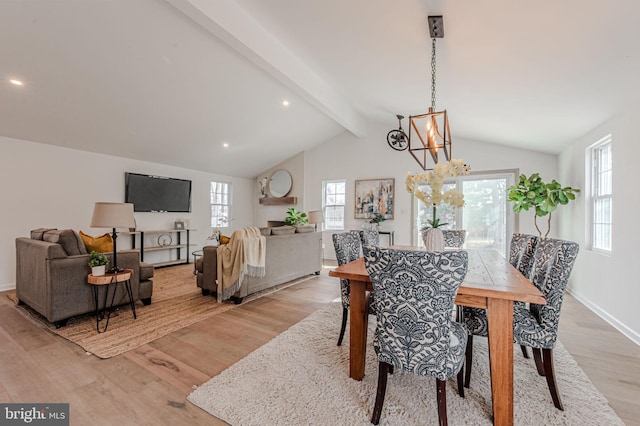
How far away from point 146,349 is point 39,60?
10.7 feet

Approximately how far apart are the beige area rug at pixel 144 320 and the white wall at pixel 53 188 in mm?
1074

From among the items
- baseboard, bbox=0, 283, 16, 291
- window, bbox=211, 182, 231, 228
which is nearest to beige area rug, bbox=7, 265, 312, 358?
baseboard, bbox=0, 283, 16, 291

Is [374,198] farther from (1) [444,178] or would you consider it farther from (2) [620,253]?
(1) [444,178]

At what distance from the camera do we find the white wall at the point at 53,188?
164 inches

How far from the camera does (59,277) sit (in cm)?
269

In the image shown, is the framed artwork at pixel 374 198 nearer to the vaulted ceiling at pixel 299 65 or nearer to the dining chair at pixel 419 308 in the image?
the vaulted ceiling at pixel 299 65

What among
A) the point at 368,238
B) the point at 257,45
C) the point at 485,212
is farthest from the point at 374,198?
the point at 257,45

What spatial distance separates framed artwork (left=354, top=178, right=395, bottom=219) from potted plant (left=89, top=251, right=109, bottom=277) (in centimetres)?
498

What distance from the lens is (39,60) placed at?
118 inches

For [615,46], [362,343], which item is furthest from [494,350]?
[615,46]

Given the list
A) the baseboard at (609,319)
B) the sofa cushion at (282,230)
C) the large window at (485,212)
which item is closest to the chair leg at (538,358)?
the baseboard at (609,319)

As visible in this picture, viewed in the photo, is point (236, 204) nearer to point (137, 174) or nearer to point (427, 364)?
point (137, 174)

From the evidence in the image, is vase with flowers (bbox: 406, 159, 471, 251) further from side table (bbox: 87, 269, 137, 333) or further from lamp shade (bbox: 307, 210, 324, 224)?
lamp shade (bbox: 307, 210, 324, 224)

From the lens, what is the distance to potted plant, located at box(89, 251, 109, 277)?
9.10 feet
